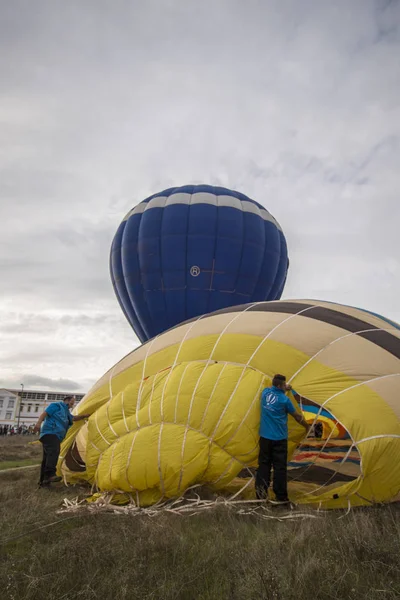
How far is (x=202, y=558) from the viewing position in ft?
8.24

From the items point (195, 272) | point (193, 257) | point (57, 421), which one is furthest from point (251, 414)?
point (193, 257)

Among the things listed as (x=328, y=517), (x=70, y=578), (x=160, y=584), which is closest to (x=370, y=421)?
(x=328, y=517)

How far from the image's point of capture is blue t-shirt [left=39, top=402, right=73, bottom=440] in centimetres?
593

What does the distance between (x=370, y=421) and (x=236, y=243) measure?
11.4m

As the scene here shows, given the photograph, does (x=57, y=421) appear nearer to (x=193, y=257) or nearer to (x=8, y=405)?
(x=193, y=257)

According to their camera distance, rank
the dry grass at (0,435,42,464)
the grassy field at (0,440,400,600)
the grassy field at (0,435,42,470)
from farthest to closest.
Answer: the dry grass at (0,435,42,464) → the grassy field at (0,435,42,470) → the grassy field at (0,440,400,600)

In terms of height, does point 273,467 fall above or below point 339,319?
below

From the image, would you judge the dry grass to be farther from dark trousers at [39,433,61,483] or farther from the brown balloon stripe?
the brown balloon stripe

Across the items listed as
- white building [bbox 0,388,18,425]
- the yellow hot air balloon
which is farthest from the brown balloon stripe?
white building [bbox 0,388,18,425]

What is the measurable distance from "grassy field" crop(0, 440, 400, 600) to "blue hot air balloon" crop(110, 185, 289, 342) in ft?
37.0

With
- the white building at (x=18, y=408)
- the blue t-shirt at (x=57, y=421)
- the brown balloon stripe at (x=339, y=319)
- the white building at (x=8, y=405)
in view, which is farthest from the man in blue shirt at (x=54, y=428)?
the white building at (x=8, y=405)

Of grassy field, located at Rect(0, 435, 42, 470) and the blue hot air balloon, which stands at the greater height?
the blue hot air balloon

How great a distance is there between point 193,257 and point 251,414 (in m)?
10.7

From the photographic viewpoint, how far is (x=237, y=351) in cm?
489
